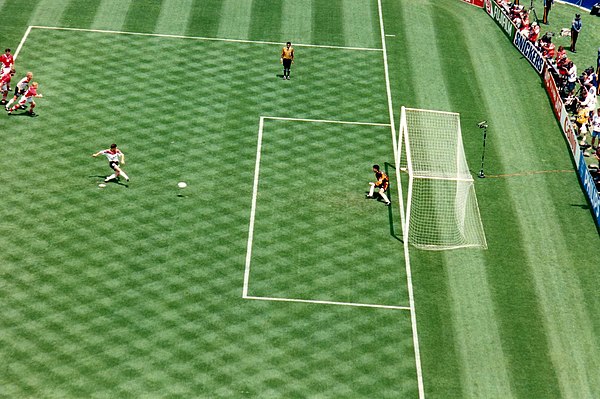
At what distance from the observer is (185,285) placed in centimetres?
4578

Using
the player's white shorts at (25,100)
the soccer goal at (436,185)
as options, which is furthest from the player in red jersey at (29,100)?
the soccer goal at (436,185)

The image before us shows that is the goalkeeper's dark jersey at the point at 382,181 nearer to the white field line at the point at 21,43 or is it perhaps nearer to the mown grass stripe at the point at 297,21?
the mown grass stripe at the point at 297,21

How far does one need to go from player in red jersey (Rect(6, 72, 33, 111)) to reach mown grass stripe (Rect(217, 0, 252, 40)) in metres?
11.8

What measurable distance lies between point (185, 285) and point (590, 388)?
1597 cm

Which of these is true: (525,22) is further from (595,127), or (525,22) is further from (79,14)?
(79,14)

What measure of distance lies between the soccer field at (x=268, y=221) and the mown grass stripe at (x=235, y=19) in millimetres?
156

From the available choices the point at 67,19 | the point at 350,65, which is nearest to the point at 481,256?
the point at 350,65

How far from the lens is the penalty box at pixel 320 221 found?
46.3 m

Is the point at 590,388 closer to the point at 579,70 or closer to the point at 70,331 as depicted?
the point at 70,331

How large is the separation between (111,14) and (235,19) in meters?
6.88

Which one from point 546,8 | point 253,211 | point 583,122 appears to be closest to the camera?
point 253,211

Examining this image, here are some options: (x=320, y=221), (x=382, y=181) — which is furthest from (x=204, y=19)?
(x=320, y=221)

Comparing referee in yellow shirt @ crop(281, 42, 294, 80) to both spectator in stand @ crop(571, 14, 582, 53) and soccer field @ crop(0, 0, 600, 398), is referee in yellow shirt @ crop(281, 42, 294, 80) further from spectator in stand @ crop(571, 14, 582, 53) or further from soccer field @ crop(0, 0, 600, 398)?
spectator in stand @ crop(571, 14, 582, 53)

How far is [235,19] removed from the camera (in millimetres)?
64812
